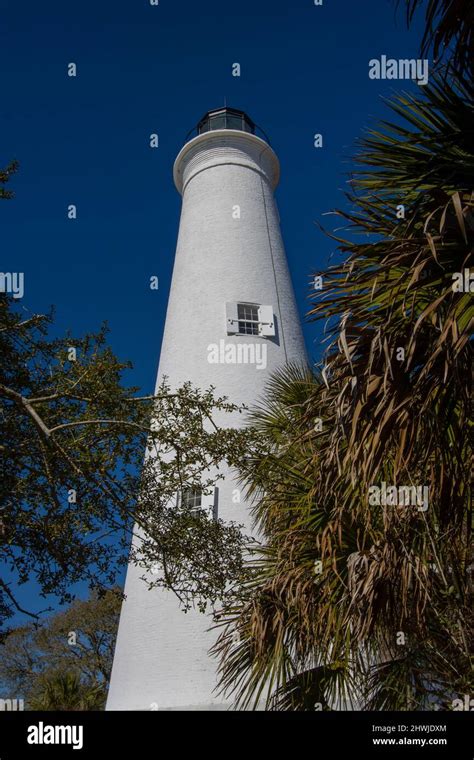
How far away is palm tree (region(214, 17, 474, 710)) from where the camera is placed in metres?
5.03

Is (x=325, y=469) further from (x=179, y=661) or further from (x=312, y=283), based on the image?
(x=179, y=661)

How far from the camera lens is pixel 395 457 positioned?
5.17 m

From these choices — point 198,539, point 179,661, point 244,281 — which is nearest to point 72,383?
point 198,539

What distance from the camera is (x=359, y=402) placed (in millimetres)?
5062

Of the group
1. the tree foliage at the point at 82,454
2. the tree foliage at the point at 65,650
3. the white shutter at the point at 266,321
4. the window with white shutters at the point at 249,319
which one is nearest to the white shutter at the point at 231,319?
the window with white shutters at the point at 249,319

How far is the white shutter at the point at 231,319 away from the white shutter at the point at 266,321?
0.55m

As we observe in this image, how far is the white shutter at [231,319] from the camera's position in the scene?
15.2 meters

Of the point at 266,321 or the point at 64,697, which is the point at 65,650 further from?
the point at 266,321

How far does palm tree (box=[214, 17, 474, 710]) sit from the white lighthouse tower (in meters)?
4.92

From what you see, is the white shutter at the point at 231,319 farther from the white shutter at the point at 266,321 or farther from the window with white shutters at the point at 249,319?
the white shutter at the point at 266,321

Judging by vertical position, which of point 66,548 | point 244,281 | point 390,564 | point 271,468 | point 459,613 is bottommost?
point 459,613

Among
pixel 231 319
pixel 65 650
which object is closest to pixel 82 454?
pixel 231 319

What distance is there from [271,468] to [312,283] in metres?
3.22

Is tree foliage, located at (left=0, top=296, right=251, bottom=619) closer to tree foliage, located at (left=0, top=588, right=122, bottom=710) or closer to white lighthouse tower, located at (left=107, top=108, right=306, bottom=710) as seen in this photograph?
white lighthouse tower, located at (left=107, top=108, right=306, bottom=710)
